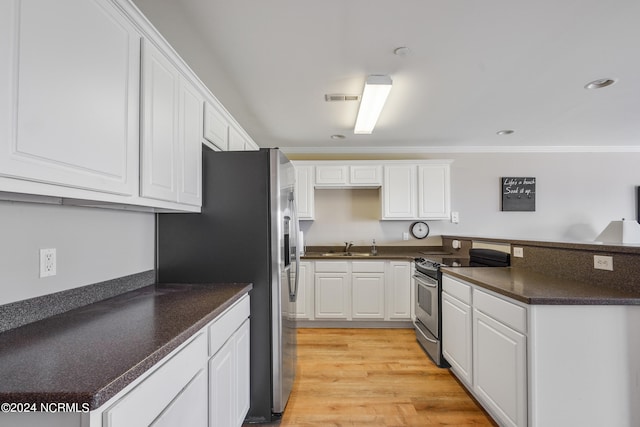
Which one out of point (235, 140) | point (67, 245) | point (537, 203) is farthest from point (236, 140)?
point (537, 203)

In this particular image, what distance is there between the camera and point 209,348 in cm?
134

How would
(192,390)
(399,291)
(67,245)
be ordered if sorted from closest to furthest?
(192,390) → (67,245) → (399,291)

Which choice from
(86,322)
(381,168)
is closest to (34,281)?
(86,322)

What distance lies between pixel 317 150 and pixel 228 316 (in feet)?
11.2

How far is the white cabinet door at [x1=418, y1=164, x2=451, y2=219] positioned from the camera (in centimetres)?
410

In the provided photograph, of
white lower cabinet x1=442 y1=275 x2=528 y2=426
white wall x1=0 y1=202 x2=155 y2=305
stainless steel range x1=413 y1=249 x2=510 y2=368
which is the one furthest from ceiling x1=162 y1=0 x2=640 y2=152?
white lower cabinet x1=442 y1=275 x2=528 y2=426

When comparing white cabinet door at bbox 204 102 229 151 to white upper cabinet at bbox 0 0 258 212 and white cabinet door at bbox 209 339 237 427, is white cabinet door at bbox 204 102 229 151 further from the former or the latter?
white cabinet door at bbox 209 339 237 427

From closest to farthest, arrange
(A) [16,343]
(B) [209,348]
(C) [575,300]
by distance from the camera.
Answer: (A) [16,343] → (B) [209,348] → (C) [575,300]

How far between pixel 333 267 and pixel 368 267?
44 centimetres

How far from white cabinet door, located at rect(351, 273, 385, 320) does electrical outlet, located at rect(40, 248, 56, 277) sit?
3006 mm

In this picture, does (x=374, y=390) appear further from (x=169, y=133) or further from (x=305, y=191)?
(x=305, y=191)

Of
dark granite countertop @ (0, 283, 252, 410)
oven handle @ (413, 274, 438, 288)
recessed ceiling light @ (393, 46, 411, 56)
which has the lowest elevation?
oven handle @ (413, 274, 438, 288)

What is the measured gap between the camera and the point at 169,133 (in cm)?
158

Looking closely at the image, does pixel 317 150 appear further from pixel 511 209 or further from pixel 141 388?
pixel 141 388
